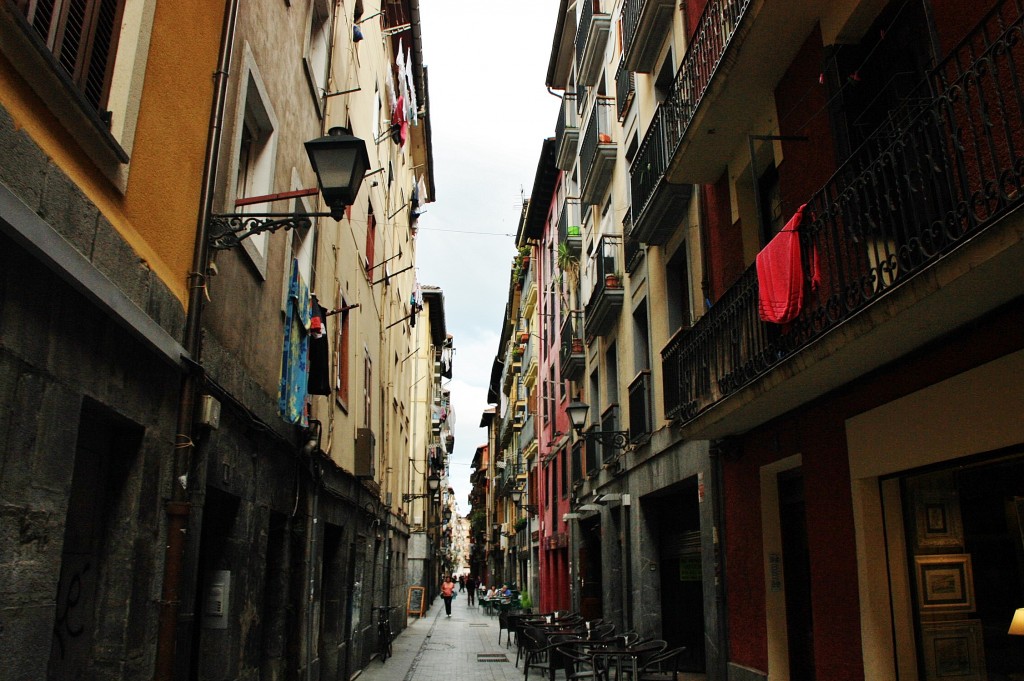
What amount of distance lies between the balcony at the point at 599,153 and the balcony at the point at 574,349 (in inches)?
142

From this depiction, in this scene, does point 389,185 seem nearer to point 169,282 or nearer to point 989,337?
point 169,282

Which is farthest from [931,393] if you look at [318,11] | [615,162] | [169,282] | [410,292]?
[410,292]

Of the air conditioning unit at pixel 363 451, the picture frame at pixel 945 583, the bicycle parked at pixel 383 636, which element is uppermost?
the air conditioning unit at pixel 363 451

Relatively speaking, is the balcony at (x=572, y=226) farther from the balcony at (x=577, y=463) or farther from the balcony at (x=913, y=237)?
the balcony at (x=913, y=237)


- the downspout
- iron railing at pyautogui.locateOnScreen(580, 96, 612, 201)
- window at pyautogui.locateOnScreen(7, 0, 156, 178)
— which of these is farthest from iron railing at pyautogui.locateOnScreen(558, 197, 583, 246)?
window at pyautogui.locateOnScreen(7, 0, 156, 178)

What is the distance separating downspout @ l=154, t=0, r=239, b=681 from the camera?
509 cm

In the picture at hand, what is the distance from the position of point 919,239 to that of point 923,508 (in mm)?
2456

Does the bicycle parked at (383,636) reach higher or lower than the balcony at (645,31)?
lower

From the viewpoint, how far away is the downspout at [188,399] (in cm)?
509

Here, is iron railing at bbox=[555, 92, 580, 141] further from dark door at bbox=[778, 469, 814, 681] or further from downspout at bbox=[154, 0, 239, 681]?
downspout at bbox=[154, 0, 239, 681]

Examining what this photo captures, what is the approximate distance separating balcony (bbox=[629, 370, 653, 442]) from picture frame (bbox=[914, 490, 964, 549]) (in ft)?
23.4

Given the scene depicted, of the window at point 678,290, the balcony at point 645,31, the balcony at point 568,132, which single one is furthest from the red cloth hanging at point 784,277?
the balcony at point 568,132

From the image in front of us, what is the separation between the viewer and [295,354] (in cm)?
870

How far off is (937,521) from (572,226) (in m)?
17.3
